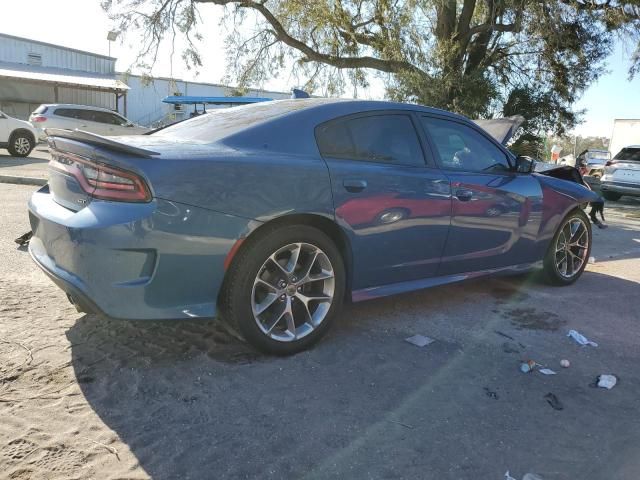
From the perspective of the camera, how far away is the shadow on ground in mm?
2346

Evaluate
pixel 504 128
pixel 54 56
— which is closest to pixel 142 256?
pixel 504 128

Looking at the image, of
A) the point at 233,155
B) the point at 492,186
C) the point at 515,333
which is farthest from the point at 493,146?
the point at 233,155

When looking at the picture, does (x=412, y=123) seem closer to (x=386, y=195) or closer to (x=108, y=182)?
(x=386, y=195)

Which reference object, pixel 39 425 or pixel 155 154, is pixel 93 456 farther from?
pixel 155 154

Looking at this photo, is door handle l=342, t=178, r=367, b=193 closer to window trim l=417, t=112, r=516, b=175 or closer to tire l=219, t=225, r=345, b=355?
tire l=219, t=225, r=345, b=355

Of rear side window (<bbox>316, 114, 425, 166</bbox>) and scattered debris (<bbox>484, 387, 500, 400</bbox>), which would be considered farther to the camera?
rear side window (<bbox>316, 114, 425, 166</bbox>)

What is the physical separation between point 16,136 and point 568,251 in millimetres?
16027

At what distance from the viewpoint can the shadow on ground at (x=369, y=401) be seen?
2.35 m

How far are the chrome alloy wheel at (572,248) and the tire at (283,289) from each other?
2809 millimetres

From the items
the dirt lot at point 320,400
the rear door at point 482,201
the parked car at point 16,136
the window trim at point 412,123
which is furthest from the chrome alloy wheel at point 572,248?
the parked car at point 16,136

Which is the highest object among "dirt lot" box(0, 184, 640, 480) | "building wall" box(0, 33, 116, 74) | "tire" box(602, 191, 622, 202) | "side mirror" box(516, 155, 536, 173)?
"building wall" box(0, 33, 116, 74)

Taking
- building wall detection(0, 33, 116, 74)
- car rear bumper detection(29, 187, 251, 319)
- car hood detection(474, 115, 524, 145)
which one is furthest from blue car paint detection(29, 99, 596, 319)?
building wall detection(0, 33, 116, 74)

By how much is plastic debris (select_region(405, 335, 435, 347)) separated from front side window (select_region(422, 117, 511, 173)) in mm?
1274

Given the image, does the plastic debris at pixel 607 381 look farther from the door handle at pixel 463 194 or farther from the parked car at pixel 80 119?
the parked car at pixel 80 119
